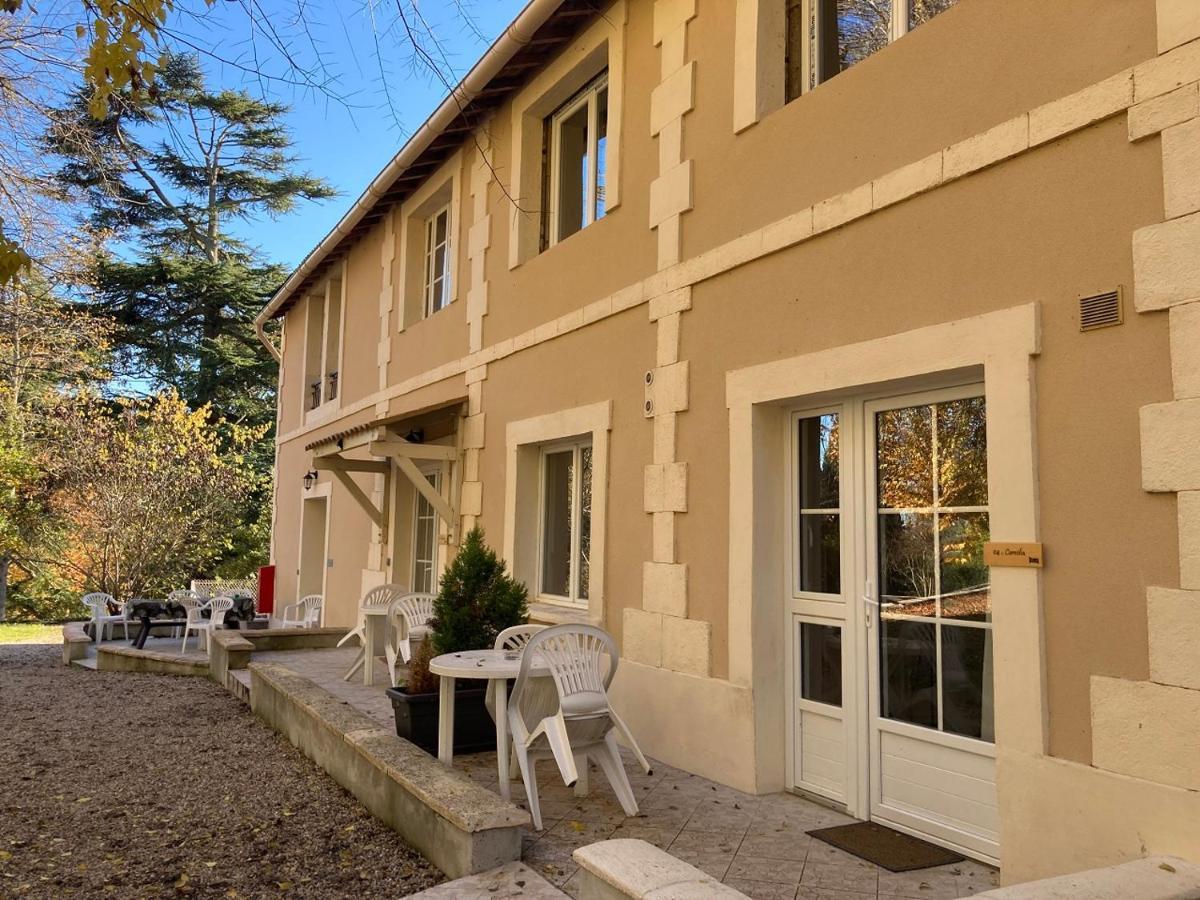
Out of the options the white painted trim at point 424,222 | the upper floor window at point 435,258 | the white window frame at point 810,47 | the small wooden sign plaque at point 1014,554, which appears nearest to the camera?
the small wooden sign plaque at point 1014,554

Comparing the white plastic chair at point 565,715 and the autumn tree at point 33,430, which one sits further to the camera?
the autumn tree at point 33,430

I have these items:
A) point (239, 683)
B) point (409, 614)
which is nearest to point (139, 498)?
point (239, 683)

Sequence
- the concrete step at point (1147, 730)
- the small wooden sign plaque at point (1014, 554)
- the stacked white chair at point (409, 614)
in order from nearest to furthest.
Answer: the concrete step at point (1147, 730)
the small wooden sign plaque at point (1014, 554)
the stacked white chair at point (409, 614)

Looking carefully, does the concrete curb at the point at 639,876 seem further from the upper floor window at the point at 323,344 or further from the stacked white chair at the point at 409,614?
the upper floor window at the point at 323,344

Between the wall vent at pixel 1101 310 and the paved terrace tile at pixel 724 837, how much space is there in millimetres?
2078

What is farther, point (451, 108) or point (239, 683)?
point (239, 683)

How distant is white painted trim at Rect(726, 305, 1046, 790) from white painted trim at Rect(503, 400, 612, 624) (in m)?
1.34

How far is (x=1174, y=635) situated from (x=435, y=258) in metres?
8.33

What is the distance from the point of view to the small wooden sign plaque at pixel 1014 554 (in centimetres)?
318

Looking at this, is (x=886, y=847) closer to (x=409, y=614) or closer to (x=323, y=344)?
(x=409, y=614)

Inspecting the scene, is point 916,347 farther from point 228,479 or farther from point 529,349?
point 228,479

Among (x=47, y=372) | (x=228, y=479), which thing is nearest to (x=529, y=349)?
(x=228, y=479)

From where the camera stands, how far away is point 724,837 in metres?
3.75

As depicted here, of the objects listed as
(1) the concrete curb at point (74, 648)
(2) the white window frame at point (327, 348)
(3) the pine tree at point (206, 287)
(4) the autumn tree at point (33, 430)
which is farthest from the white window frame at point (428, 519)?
(3) the pine tree at point (206, 287)
